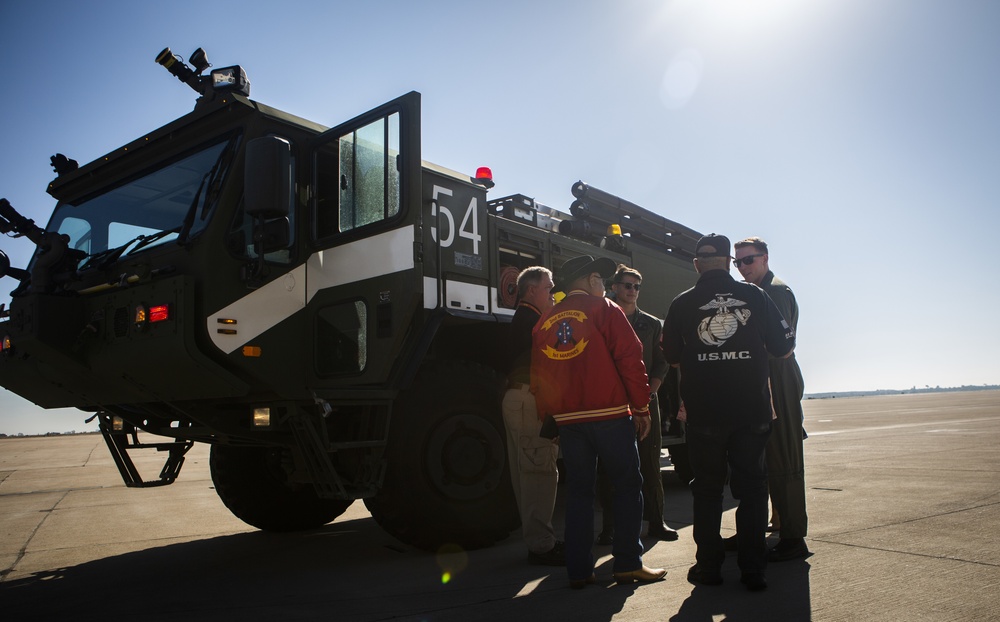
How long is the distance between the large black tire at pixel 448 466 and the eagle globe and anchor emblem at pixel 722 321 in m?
1.76

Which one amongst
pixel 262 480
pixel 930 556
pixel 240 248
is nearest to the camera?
pixel 930 556

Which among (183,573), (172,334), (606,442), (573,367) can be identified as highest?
(172,334)

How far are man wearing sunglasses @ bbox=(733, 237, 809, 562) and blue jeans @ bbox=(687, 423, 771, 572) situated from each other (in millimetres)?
651

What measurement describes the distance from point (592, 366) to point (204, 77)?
3.31 meters

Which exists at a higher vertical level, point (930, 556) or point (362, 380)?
point (362, 380)

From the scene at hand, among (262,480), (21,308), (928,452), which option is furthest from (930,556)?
(928,452)

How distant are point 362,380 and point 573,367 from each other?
60.8 inches

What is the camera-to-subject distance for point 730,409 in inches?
132

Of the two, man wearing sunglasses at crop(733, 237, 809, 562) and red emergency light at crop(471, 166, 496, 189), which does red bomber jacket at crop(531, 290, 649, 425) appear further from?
red emergency light at crop(471, 166, 496, 189)

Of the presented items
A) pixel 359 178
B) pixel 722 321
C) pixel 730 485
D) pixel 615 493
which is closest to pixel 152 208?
pixel 359 178

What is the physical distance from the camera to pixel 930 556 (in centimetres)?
364

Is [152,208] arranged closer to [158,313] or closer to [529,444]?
[158,313]

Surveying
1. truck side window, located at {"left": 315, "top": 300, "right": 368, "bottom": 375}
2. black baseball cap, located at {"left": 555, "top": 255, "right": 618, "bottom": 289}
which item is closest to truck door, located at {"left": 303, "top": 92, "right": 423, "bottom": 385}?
truck side window, located at {"left": 315, "top": 300, "right": 368, "bottom": 375}

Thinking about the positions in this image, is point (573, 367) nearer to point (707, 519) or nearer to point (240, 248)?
point (707, 519)
